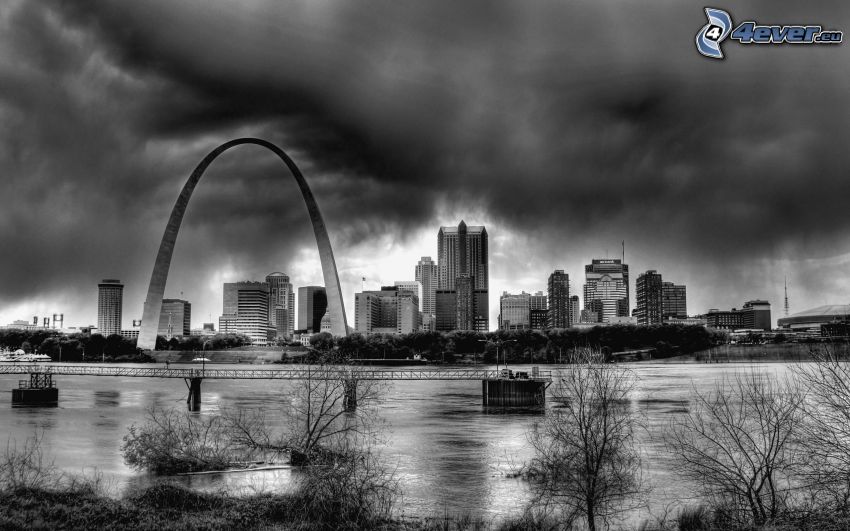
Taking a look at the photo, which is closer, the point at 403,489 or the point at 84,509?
the point at 84,509

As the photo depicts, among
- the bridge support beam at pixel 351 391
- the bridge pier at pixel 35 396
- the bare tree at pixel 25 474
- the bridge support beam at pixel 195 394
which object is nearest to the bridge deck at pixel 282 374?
the bridge support beam at pixel 195 394

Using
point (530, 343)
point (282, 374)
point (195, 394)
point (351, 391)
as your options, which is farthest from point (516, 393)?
point (530, 343)

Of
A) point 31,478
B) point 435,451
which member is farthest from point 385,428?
point 31,478

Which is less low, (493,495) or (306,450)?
(306,450)

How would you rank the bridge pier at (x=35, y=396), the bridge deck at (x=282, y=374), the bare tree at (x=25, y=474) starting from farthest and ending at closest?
the bridge pier at (x=35, y=396), the bridge deck at (x=282, y=374), the bare tree at (x=25, y=474)

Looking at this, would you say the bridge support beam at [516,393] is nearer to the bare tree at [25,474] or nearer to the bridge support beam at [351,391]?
the bridge support beam at [351,391]

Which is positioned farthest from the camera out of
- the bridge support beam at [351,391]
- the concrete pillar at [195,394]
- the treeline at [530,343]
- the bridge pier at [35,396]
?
the treeline at [530,343]

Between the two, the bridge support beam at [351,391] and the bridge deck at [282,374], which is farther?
the bridge deck at [282,374]

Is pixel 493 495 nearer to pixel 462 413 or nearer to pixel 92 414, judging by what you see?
pixel 462 413
